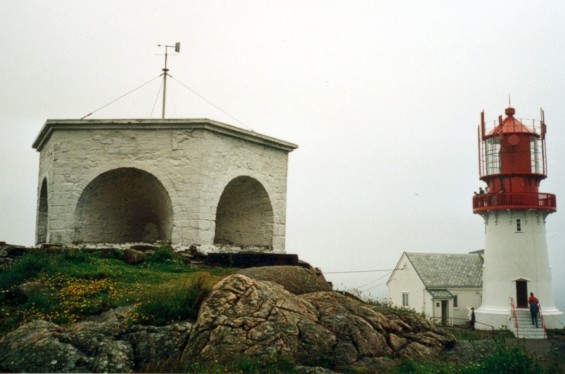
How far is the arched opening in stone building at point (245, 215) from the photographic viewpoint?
1673cm

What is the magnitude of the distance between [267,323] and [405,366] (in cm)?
230

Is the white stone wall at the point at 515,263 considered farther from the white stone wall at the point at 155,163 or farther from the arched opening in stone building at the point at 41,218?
the arched opening in stone building at the point at 41,218

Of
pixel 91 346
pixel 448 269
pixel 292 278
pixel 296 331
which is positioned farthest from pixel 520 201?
pixel 91 346

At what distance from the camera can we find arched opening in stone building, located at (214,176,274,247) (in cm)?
1673

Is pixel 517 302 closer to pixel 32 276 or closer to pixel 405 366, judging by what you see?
pixel 405 366

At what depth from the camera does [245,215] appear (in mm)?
17219

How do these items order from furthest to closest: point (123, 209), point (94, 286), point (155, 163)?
point (123, 209)
point (155, 163)
point (94, 286)

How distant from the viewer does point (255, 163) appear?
16.2 meters

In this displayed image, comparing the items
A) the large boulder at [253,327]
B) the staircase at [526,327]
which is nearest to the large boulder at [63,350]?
the large boulder at [253,327]

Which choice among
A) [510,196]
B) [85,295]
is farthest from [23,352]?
[510,196]

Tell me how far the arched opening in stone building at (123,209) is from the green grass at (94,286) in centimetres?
218

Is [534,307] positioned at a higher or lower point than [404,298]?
higher

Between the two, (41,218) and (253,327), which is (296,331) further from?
(41,218)

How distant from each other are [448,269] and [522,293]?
999cm
